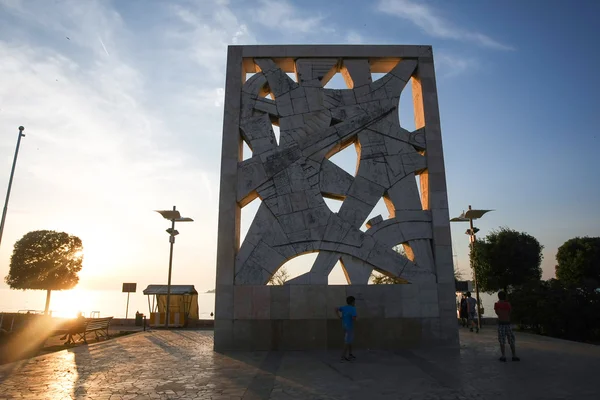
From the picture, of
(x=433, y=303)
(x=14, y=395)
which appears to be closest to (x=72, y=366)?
(x=14, y=395)

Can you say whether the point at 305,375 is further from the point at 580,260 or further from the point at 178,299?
the point at 580,260

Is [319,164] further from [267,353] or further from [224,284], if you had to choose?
[267,353]

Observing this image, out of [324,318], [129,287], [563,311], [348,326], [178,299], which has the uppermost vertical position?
[129,287]

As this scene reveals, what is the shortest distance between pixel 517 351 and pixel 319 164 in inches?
300

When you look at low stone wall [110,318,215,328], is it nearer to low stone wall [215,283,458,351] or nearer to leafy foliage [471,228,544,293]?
low stone wall [215,283,458,351]

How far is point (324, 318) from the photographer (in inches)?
484

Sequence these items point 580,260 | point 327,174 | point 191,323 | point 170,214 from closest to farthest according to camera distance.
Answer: point 327,174 → point 170,214 → point 191,323 → point 580,260

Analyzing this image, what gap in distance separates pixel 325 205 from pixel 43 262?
30.1 metres

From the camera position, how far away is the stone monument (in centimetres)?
1235

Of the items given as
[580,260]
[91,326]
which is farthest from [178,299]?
[580,260]

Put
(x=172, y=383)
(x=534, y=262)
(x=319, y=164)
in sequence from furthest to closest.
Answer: (x=534, y=262)
(x=319, y=164)
(x=172, y=383)

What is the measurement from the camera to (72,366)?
31.3 feet

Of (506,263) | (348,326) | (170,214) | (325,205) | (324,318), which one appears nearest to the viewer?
(348,326)

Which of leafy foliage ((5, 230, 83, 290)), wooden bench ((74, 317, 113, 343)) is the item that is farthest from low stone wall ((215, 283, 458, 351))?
leafy foliage ((5, 230, 83, 290))
